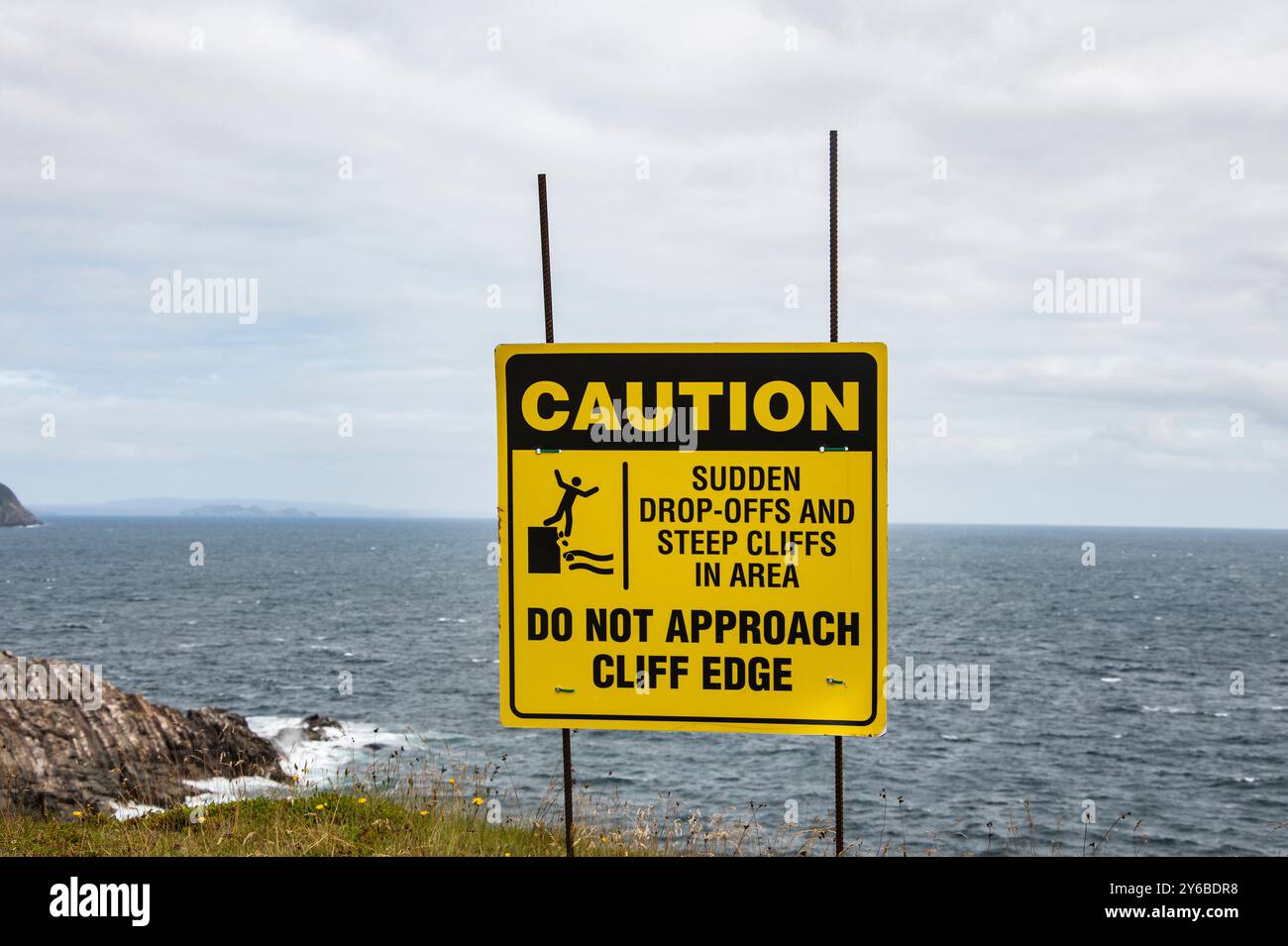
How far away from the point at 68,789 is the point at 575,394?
15533mm

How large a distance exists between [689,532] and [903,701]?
5400 centimetres

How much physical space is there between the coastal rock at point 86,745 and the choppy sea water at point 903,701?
15.2 ft

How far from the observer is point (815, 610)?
584cm

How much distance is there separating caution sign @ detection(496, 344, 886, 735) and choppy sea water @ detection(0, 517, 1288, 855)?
247 inches

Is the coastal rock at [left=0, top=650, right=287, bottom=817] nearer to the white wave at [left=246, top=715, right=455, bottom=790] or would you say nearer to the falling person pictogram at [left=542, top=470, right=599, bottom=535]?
the white wave at [left=246, top=715, right=455, bottom=790]

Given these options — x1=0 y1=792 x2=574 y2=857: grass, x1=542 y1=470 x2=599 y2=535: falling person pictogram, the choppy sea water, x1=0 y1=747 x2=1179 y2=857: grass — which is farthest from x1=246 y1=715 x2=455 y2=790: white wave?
x1=542 y1=470 x2=599 y2=535: falling person pictogram

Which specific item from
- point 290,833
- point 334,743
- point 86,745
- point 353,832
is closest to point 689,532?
point 353,832

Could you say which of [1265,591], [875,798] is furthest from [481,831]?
[1265,591]

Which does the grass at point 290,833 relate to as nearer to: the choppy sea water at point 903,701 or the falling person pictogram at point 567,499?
the choppy sea water at point 903,701

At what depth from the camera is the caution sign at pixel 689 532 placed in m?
5.82

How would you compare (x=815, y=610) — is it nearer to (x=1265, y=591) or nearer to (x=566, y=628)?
(x=566, y=628)

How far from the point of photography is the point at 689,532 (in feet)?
19.5

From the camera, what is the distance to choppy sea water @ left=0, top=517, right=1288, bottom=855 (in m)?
32.2
